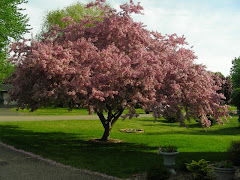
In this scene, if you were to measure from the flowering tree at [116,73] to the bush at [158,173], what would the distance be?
390 cm

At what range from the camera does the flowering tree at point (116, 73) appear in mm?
12242

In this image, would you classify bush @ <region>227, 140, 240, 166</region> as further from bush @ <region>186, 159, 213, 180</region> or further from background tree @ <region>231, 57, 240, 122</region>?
background tree @ <region>231, 57, 240, 122</region>

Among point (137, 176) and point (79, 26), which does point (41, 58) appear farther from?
point (137, 176)

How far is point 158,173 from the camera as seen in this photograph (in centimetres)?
894

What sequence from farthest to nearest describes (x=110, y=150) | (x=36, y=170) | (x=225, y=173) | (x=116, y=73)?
(x=110, y=150) → (x=116, y=73) → (x=36, y=170) → (x=225, y=173)

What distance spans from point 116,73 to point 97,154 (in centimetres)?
423

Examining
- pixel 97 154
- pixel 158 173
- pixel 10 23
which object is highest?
pixel 10 23

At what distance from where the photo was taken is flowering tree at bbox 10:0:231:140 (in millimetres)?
12242

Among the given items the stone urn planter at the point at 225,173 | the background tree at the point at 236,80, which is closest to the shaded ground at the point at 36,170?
the stone urn planter at the point at 225,173

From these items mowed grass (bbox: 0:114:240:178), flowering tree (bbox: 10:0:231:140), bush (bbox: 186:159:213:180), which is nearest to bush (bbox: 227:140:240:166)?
mowed grass (bbox: 0:114:240:178)

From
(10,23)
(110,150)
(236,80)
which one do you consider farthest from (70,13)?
(236,80)

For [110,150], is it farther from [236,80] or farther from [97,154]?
[236,80]

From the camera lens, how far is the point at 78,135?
68.0 feet

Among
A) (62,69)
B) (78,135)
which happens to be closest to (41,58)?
(62,69)
